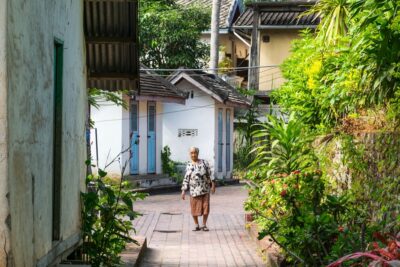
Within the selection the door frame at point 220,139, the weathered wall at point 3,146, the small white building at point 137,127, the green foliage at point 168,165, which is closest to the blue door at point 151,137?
the small white building at point 137,127

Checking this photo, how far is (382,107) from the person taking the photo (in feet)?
37.0

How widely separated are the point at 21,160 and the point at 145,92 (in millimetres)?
23764

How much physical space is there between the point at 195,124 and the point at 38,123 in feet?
96.3

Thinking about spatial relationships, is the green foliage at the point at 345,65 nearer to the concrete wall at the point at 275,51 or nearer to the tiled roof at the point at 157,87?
the tiled roof at the point at 157,87

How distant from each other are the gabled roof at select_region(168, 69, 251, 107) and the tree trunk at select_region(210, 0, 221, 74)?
0.62 metres

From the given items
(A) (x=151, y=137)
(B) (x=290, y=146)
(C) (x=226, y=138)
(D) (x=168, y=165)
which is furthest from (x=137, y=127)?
(B) (x=290, y=146)

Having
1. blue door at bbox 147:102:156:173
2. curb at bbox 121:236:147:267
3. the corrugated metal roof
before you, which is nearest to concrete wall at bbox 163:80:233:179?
blue door at bbox 147:102:156:173

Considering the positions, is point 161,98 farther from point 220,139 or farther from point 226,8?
point 226,8

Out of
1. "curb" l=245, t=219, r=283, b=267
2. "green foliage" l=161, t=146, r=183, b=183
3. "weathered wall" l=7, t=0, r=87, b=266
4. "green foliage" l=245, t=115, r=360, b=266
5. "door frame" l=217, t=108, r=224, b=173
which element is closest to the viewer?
"weathered wall" l=7, t=0, r=87, b=266

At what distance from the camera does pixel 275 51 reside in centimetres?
3919

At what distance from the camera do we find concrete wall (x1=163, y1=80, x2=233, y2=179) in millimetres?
36000

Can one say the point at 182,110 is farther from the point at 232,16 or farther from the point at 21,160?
the point at 21,160

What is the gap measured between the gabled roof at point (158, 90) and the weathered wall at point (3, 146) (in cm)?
2406

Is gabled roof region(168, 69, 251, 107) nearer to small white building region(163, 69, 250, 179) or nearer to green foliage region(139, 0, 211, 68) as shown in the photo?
small white building region(163, 69, 250, 179)
